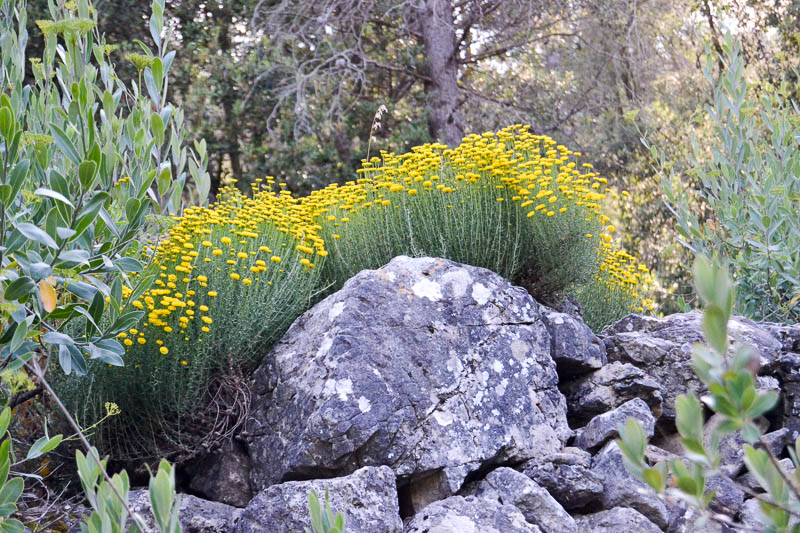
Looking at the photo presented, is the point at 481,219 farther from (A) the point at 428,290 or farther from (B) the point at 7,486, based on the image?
(B) the point at 7,486

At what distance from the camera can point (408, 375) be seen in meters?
3.52

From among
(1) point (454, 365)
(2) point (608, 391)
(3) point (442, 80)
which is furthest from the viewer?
(3) point (442, 80)

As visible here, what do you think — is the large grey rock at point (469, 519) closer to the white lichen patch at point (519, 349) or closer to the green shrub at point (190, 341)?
the white lichen patch at point (519, 349)

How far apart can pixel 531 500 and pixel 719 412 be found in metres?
2.12

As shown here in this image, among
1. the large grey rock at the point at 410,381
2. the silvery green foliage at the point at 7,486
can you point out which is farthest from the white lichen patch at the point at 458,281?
the silvery green foliage at the point at 7,486

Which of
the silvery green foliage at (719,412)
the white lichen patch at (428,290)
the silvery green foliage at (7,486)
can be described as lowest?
the white lichen patch at (428,290)

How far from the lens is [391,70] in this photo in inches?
410

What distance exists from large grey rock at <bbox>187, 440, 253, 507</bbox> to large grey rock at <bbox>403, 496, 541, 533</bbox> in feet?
3.16

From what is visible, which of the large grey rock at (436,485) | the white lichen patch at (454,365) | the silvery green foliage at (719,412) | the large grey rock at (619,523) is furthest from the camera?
the white lichen patch at (454,365)

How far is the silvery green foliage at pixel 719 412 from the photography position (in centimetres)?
108

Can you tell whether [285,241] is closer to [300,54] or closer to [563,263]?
[563,263]

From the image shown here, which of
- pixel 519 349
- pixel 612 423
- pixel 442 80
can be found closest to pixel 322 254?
pixel 519 349

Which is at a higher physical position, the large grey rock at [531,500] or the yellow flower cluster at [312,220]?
the yellow flower cluster at [312,220]

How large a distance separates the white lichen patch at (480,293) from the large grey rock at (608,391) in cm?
71
